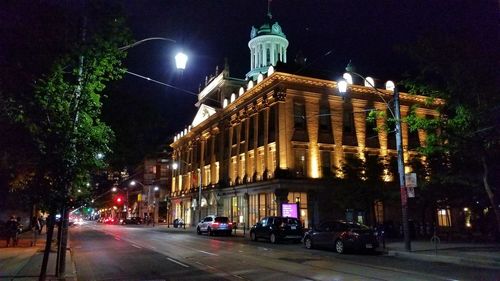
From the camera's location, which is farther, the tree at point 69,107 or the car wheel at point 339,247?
the car wheel at point 339,247

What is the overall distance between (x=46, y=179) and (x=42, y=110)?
5.04 ft

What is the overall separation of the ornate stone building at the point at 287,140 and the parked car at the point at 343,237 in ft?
49.8

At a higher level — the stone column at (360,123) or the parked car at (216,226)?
the stone column at (360,123)

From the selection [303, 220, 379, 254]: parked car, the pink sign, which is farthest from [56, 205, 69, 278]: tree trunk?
the pink sign

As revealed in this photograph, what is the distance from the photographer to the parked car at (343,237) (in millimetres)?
20438

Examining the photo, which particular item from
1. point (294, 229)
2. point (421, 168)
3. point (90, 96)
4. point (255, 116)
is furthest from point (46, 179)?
point (255, 116)

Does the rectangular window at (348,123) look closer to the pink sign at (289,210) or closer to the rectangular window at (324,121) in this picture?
the rectangular window at (324,121)

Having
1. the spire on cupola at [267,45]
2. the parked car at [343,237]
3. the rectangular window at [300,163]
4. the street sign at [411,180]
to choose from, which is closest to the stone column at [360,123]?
the rectangular window at [300,163]

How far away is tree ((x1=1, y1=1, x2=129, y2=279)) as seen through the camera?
8.55 metres

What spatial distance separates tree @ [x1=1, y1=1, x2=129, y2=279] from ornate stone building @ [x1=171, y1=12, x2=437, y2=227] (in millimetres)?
29289

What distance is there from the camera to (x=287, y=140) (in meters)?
45.9

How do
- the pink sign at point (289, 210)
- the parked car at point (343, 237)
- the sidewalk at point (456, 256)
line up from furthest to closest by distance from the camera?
1. the pink sign at point (289, 210)
2. the parked car at point (343, 237)
3. the sidewalk at point (456, 256)

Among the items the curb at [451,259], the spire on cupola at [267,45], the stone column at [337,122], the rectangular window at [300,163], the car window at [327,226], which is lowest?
the curb at [451,259]

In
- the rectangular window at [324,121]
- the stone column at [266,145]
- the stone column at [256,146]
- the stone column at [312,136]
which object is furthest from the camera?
the stone column at [256,146]
